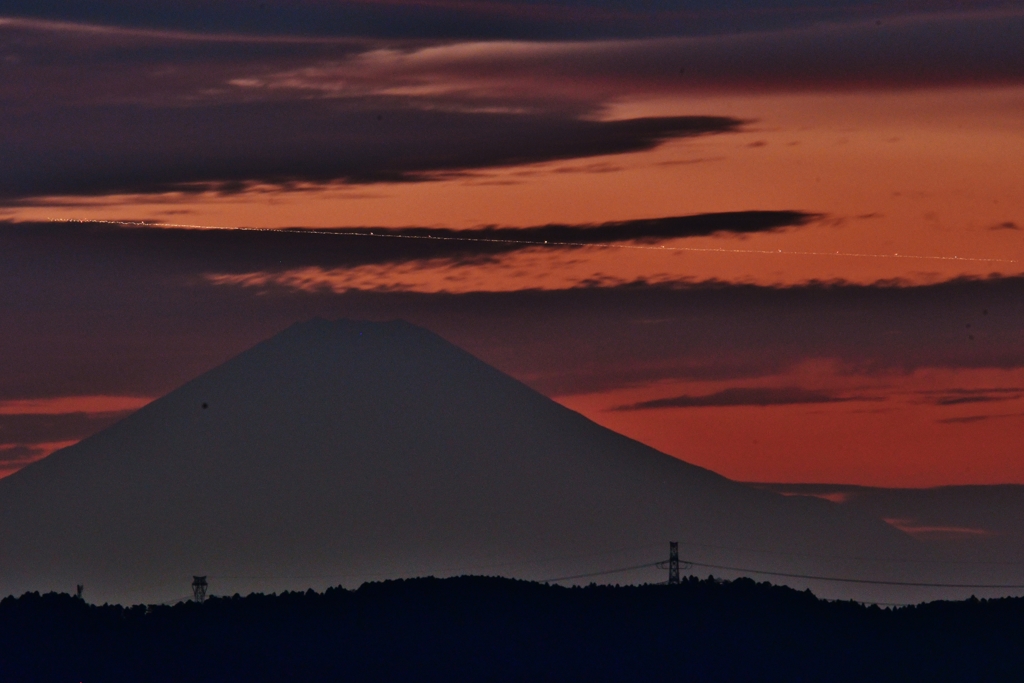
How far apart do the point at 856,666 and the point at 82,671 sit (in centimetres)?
2247

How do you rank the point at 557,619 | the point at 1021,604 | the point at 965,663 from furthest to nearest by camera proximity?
the point at 557,619 < the point at 1021,604 < the point at 965,663

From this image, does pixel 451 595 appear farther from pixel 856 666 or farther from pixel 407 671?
pixel 856 666

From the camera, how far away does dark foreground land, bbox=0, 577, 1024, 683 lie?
47062 millimetres

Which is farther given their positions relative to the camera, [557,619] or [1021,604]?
[557,619]

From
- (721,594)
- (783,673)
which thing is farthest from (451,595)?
(783,673)

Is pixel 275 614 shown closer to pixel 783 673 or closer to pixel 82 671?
pixel 82 671

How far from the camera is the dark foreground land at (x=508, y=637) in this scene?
47062mm

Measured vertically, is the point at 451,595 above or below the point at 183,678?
above

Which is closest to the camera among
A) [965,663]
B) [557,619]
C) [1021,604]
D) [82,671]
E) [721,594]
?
[82,671]

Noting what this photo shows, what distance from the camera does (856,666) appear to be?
50.0 meters

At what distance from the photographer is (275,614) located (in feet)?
178

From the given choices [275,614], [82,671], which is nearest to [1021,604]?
[275,614]

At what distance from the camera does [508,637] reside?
53188mm

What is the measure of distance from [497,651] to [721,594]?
11111 millimetres
